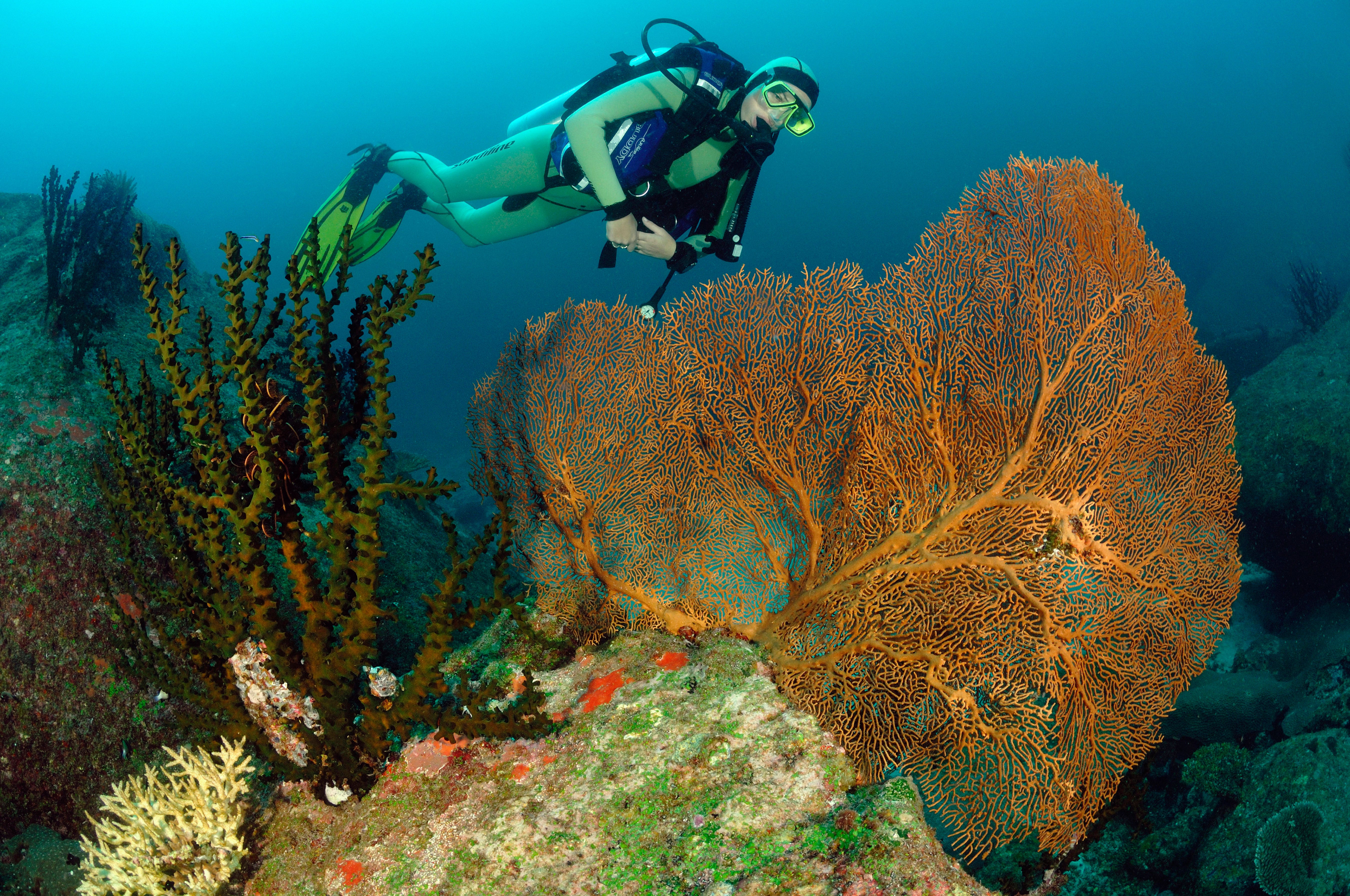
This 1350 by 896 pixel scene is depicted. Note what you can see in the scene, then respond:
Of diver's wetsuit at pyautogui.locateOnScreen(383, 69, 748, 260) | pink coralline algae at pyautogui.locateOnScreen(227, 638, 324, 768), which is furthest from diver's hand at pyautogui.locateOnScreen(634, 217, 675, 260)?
pink coralline algae at pyautogui.locateOnScreen(227, 638, 324, 768)

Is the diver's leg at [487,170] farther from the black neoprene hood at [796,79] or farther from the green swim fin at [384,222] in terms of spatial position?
the black neoprene hood at [796,79]

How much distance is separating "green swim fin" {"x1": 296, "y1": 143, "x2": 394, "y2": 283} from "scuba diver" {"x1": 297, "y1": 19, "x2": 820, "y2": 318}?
15 millimetres

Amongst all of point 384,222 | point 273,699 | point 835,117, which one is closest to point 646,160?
point 384,222

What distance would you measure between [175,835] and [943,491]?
12.1 feet

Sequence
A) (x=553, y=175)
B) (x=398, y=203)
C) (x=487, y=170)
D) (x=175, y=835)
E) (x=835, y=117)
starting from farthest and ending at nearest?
(x=835, y=117) → (x=398, y=203) → (x=487, y=170) → (x=553, y=175) → (x=175, y=835)

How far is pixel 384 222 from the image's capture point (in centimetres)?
577

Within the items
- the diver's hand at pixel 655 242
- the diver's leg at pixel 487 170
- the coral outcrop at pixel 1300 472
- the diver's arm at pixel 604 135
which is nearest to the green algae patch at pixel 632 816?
the diver's hand at pixel 655 242

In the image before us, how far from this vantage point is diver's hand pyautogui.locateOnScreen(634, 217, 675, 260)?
402 centimetres

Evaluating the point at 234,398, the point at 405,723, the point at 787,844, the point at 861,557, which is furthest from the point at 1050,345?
the point at 234,398

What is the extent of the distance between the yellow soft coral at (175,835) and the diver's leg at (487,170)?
473cm

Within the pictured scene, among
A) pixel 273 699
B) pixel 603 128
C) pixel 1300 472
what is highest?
pixel 603 128

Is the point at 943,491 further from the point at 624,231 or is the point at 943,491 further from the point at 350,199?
the point at 350,199

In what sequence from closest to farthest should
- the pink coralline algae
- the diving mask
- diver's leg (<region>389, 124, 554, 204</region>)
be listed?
the pink coralline algae → the diving mask → diver's leg (<region>389, 124, 554, 204</region>)

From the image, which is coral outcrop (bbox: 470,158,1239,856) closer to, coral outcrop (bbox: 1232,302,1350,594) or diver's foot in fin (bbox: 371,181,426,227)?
diver's foot in fin (bbox: 371,181,426,227)
